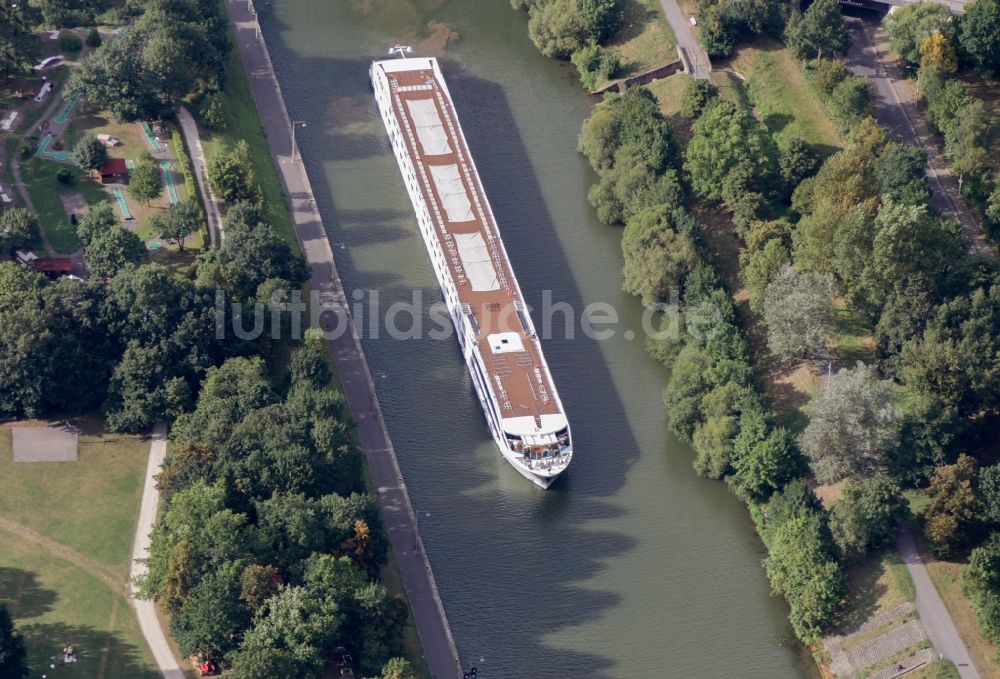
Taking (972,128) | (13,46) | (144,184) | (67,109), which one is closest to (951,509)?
(972,128)

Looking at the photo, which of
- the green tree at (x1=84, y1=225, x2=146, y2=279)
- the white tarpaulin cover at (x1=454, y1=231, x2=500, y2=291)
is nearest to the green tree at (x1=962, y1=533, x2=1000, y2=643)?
the white tarpaulin cover at (x1=454, y1=231, x2=500, y2=291)

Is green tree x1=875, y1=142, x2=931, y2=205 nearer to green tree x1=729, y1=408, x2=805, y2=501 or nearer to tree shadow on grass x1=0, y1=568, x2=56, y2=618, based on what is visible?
green tree x1=729, y1=408, x2=805, y2=501

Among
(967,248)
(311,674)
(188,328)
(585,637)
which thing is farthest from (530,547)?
(967,248)

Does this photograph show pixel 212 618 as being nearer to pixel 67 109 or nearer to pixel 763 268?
pixel 763 268

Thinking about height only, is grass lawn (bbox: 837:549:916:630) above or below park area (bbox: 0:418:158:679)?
below

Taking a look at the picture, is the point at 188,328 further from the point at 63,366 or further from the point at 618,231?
the point at 618,231

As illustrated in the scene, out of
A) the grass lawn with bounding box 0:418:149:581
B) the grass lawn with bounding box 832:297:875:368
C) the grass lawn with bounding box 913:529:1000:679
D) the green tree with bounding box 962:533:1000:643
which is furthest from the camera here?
the grass lawn with bounding box 832:297:875:368
